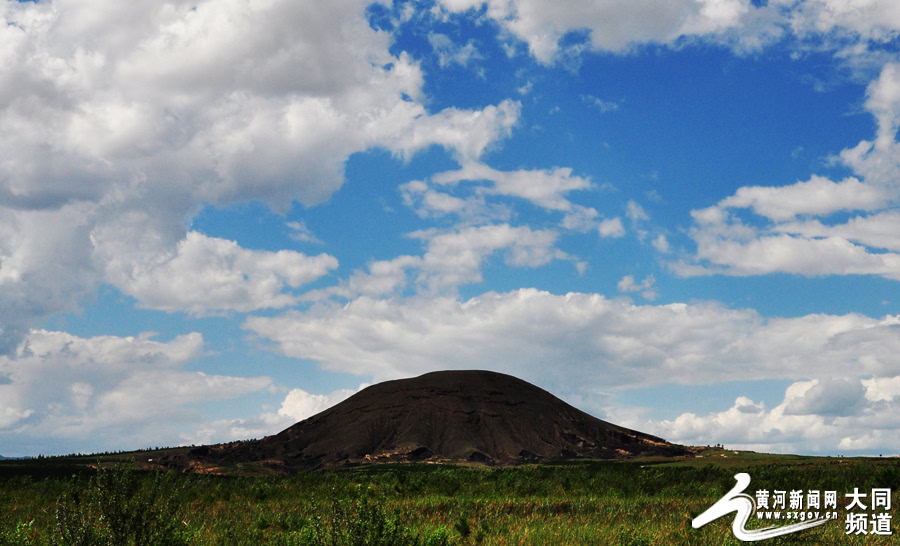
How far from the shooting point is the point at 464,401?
354 ft

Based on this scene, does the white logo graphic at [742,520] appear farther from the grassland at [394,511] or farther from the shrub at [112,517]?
the shrub at [112,517]

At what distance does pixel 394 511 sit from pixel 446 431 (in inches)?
3443

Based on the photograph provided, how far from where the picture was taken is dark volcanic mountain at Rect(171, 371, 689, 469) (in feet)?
307

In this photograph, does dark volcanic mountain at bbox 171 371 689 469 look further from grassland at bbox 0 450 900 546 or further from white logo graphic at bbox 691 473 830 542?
white logo graphic at bbox 691 473 830 542

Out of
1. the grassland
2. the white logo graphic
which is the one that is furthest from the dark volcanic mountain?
the white logo graphic

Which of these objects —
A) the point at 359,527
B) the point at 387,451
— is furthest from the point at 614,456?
the point at 359,527

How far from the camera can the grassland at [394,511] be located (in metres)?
8.36

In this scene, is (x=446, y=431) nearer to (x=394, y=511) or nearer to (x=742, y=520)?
(x=394, y=511)

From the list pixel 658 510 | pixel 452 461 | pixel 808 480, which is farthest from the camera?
pixel 452 461

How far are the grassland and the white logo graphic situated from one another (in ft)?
0.64

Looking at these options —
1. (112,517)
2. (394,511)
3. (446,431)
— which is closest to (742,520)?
(394,511)

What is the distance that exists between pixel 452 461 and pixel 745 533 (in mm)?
77714

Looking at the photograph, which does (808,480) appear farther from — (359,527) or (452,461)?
(452,461)

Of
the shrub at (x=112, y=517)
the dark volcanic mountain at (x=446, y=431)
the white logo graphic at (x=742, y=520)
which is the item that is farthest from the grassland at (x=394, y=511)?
the dark volcanic mountain at (x=446, y=431)
